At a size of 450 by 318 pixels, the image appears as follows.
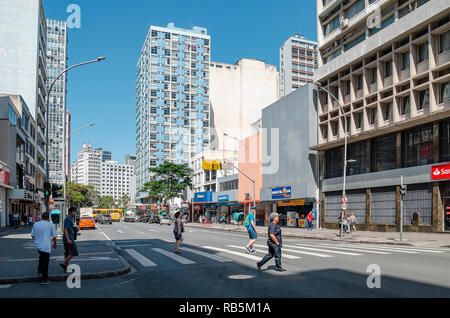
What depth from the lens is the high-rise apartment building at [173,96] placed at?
4904 inches

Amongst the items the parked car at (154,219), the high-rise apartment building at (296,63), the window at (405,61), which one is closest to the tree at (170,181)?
the parked car at (154,219)

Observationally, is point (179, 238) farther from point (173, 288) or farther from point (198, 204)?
point (198, 204)

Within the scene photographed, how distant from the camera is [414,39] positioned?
2988cm

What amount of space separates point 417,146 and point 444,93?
4089 mm

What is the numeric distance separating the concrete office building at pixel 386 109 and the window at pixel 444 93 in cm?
6

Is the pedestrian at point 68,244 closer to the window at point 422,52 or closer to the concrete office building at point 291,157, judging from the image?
the window at point 422,52

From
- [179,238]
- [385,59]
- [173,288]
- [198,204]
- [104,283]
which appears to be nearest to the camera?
[173,288]

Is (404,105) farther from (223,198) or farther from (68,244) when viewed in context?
(223,198)

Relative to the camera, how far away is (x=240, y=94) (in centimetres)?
11481

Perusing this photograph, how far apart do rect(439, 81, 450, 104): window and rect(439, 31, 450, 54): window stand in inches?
87.9

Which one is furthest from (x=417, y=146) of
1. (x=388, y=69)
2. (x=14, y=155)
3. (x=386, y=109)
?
(x=14, y=155)

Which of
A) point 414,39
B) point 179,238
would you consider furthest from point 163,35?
point 179,238
